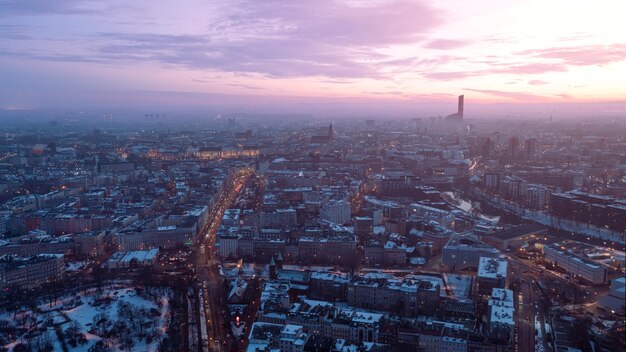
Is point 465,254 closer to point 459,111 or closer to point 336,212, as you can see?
point 336,212

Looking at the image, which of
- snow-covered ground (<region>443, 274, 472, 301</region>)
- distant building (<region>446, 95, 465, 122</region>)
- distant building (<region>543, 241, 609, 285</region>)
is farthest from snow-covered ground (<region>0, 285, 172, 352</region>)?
distant building (<region>446, 95, 465, 122</region>)

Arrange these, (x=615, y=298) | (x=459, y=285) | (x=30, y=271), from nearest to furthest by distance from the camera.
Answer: (x=615, y=298)
(x=459, y=285)
(x=30, y=271)

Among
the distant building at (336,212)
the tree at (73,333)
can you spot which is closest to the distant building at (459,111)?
the distant building at (336,212)

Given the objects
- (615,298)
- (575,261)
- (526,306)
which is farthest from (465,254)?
(615,298)

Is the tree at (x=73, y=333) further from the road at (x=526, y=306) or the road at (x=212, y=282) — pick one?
the road at (x=526, y=306)

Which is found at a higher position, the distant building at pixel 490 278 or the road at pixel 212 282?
the distant building at pixel 490 278

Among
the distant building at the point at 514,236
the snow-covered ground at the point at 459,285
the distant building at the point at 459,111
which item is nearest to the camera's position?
the snow-covered ground at the point at 459,285

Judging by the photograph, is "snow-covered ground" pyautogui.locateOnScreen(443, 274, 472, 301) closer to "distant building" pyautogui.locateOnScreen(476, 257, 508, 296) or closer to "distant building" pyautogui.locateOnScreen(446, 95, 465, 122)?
"distant building" pyautogui.locateOnScreen(476, 257, 508, 296)
